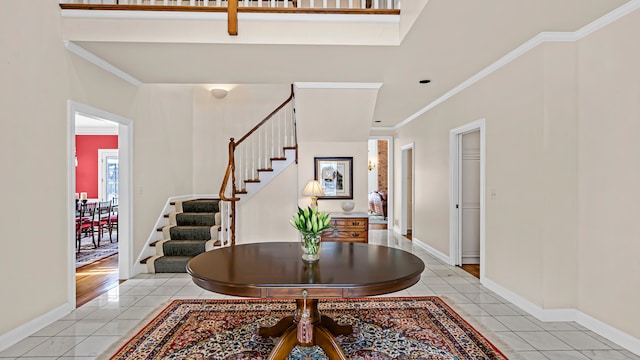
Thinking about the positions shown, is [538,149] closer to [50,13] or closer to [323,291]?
[323,291]

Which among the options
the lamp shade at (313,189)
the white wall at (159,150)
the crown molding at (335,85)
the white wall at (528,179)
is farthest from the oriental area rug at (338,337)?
the crown molding at (335,85)

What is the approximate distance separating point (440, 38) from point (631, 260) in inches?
89.1

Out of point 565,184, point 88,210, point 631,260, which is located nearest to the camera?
point 631,260

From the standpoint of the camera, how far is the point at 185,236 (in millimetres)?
4953

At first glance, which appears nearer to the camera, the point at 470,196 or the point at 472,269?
the point at 472,269

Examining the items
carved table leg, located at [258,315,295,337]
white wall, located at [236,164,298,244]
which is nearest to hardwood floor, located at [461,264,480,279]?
white wall, located at [236,164,298,244]

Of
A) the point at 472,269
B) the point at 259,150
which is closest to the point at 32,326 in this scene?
the point at 259,150

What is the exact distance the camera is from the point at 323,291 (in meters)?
1.83

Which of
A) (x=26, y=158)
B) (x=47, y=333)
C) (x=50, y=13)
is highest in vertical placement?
(x=50, y=13)

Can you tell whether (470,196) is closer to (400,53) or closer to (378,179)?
(400,53)

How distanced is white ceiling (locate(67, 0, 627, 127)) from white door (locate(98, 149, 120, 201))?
5231 mm

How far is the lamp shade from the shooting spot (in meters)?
5.22

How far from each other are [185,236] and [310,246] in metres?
3.33

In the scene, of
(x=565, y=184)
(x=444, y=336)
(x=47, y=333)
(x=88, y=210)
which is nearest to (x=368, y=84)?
(x=565, y=184)
